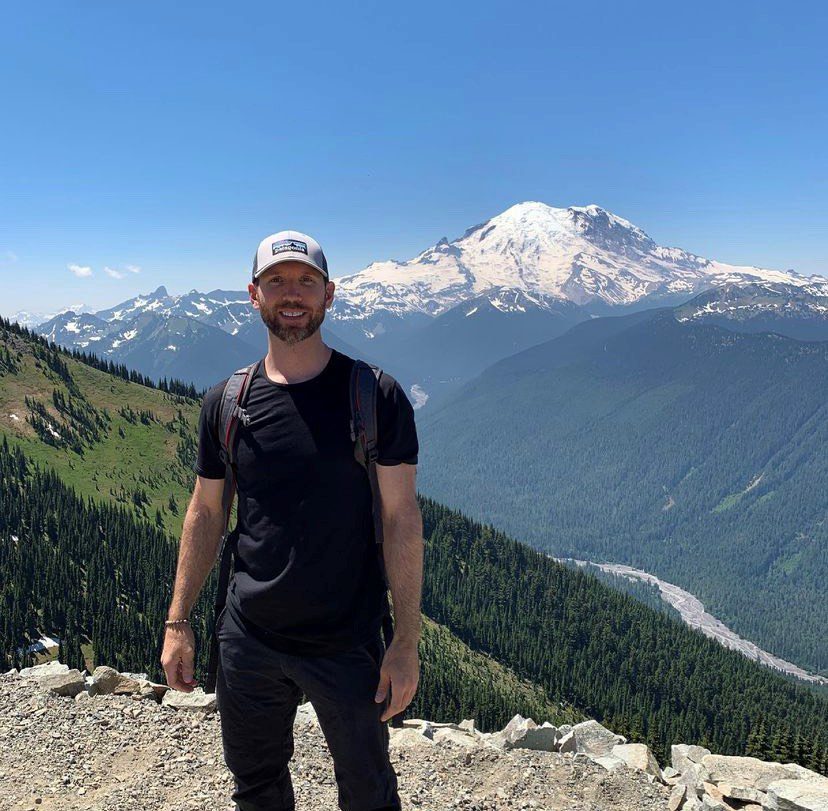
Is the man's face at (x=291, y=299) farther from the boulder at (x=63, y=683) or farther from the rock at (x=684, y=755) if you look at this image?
the rock at (x=684, y=755)

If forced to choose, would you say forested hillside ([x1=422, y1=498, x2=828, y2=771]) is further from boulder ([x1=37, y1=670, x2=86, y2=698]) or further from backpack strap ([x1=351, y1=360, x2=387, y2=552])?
backpack strap ([x1=351, y1=360, x2=387, y2=552])

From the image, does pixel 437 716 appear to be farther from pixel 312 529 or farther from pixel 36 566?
pixel 312 529

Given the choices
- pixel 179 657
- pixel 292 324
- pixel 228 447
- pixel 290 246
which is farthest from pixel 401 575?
pixel 290 246

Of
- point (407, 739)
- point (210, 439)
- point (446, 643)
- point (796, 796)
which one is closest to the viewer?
point (210, 439)

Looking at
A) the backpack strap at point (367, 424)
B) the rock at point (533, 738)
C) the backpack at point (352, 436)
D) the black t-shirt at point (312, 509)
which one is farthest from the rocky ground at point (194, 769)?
the backpack strap at point (367, 424)

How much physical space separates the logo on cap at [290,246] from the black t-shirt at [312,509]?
4.56ft

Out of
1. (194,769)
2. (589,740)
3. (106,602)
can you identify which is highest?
(194,769)

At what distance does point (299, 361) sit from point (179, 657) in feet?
14.3

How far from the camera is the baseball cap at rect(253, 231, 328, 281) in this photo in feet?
25.0

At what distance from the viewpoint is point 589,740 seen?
21.1 metres

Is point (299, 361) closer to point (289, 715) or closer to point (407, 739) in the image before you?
point (289, 715)

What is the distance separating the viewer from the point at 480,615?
632 feet

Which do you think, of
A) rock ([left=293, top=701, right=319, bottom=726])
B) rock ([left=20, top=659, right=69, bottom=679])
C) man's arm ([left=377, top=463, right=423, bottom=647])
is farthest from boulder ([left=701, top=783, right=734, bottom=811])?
rock ([left=20, top=659, right=69, bottom=679])

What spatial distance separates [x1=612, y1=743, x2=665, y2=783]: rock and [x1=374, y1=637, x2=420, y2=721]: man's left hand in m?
12.6
